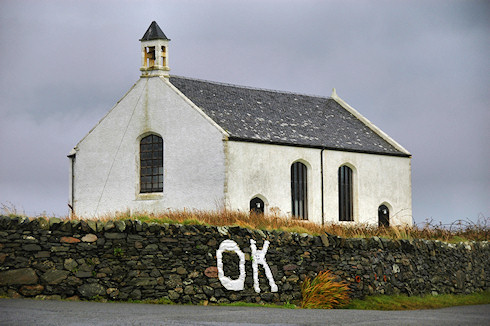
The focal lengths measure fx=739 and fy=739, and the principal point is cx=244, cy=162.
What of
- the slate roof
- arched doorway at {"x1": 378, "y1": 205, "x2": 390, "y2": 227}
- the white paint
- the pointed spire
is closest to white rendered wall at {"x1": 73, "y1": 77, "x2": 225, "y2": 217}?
the slate roof

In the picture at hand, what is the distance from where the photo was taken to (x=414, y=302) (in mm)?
24969

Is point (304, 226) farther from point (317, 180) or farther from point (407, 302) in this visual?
point (317, 180)

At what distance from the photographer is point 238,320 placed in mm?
16219

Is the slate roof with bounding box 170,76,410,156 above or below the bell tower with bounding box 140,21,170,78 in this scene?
below

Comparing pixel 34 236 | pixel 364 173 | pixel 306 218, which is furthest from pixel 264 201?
pixel 34 236

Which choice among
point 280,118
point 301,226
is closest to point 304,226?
point 301,226

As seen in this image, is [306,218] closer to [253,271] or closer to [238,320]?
[253,271]

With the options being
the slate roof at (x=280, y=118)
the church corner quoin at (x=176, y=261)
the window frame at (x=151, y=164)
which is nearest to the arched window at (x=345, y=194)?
the slate roof at (x=280, y=118)

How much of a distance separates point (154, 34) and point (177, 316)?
83.3 ft

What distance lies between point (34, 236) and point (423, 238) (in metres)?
15.8

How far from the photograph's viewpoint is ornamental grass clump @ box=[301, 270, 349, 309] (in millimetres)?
22672

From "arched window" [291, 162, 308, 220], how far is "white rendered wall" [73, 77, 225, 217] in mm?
5381

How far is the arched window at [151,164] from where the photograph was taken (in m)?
38.7

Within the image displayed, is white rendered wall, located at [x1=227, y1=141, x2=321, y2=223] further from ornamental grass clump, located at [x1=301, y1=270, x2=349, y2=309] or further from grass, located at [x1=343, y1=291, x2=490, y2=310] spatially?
ornamental grass clump, located at [x1=301, y1=270, x2=349, y2=309]
